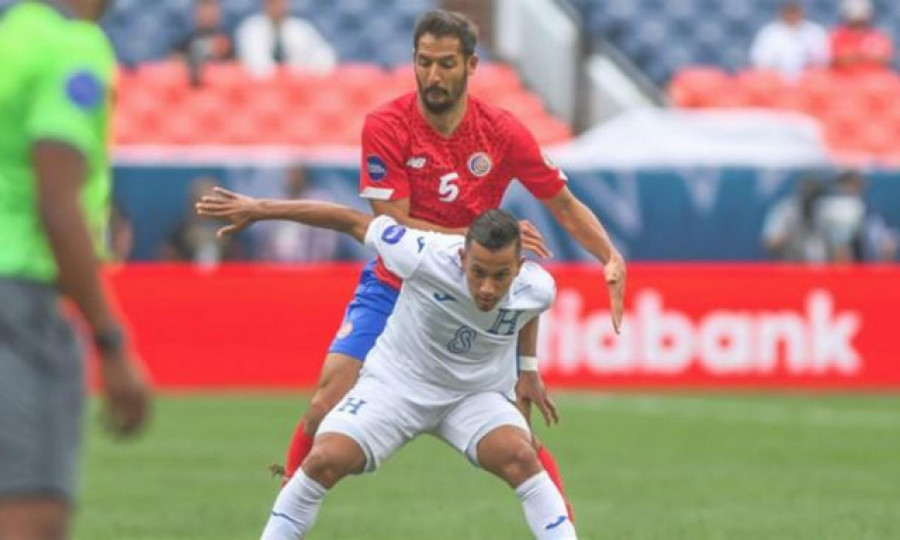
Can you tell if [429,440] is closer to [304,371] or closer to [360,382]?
[304,371]

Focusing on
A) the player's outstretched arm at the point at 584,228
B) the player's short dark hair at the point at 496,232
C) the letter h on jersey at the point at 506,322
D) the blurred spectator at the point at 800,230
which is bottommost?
the blurred spectator at the point at 800,230

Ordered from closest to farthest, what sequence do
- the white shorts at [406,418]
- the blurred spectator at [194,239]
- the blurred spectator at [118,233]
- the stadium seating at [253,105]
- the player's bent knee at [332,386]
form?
the white shorts at [406,418]
the player's bent knee at [332,386]
the blurred spectator at [118,233]
the blurred spectator at [194,239]
the stadium seating at [253,105]

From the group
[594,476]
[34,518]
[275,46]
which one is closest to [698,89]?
[275,46]

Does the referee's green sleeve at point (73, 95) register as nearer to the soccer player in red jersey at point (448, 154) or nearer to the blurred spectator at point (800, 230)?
the soccer player in red jersey at point (448, 154)

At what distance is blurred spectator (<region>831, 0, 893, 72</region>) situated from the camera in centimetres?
2567

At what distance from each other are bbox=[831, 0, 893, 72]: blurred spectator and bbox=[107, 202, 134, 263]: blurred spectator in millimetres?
8851

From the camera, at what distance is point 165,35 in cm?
2512

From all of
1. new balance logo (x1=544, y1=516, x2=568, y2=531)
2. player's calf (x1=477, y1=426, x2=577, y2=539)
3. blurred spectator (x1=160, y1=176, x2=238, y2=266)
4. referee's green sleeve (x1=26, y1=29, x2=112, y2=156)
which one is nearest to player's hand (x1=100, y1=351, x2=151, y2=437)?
referee's green sleeve (x1=26, y1=29, x2=112, y2=156)

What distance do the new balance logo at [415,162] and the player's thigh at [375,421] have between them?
33.6 inches

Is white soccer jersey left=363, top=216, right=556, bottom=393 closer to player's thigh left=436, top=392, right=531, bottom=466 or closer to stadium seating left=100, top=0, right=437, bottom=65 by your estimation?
player's thigh left=436, top=392, right=531, bottom=466

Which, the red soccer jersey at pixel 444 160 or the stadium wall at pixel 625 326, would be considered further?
the stadium wall at pixel 625 326

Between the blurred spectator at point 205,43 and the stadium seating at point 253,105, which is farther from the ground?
the blurred spectator at point 205,43

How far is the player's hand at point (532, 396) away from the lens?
8.81 metres

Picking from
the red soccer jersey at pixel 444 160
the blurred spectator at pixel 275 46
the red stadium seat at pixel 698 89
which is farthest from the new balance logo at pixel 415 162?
the red stadium seat at pixel 698 89
